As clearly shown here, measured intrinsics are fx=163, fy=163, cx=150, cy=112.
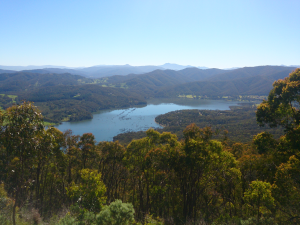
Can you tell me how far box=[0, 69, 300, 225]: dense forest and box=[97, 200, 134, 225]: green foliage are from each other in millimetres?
45

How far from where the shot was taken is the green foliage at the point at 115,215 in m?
8.19

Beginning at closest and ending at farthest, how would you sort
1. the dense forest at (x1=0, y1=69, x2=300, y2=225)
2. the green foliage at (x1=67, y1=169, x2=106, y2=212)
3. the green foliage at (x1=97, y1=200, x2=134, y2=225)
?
the dense forest at (x1=0, y1=69, x2=300, y2=225), the green foliage at (x1=97, y1=200, x2=134, y2=225), the green foliage at (x1=67, y1=169, x2=106, y2=212)

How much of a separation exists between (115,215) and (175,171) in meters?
5.25

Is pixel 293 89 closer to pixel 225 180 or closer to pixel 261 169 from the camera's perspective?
pixel 261 169

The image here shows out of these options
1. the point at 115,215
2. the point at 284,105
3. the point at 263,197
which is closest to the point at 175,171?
the point at 115,215

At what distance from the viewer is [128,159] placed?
1580cm

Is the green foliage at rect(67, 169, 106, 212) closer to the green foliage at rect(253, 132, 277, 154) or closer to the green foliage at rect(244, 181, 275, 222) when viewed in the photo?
the green foliage at rect(244, 181, 275, 222)

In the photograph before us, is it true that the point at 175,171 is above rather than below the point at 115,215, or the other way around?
above

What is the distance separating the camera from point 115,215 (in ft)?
27.4

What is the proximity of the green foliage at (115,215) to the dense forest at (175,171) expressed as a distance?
0.04m

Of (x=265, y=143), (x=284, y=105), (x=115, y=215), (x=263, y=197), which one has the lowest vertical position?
(x=115, y=215)

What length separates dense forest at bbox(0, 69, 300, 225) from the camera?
26.4 feet

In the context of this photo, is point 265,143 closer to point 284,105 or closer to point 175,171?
point 284,105

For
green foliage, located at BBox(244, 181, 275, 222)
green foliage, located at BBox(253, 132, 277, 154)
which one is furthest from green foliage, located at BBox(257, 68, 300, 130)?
green foliage, located at BBox(244, 181, 275, 222)
